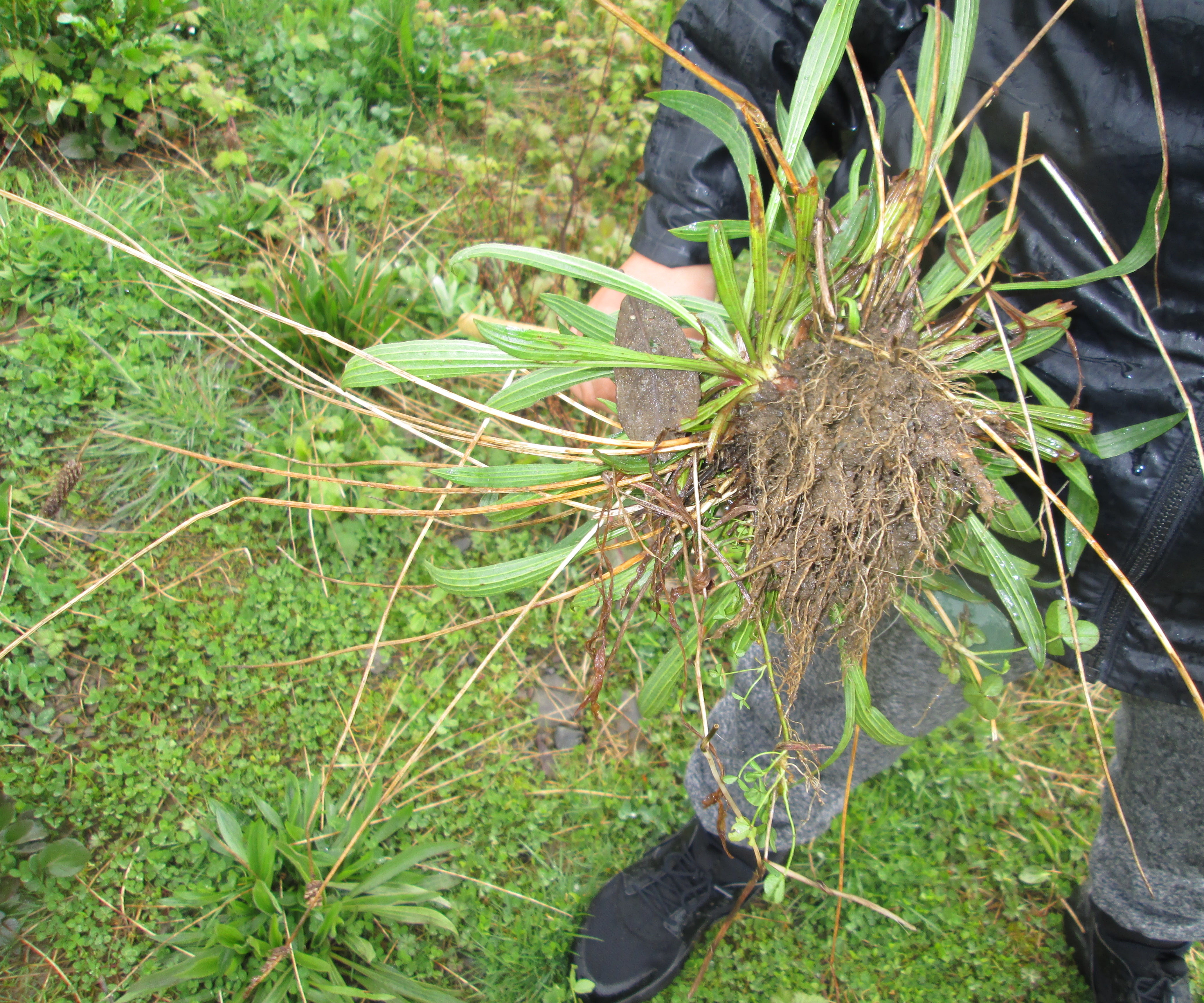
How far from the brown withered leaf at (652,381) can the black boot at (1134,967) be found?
1.74m

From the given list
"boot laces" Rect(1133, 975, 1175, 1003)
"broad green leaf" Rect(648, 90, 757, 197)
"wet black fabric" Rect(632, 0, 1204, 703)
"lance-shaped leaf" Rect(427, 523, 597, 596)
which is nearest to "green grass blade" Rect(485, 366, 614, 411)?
"lance-shaped leaf" Rect(427, 523, 597, 596)

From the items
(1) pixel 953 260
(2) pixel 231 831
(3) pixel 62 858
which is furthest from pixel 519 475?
(3) pixel 62 858

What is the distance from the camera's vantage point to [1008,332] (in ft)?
3.39

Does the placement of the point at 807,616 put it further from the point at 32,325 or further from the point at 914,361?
the point at 32,325

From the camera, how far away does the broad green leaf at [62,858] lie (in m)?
1.65

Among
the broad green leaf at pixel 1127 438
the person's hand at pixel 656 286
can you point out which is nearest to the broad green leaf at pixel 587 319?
the person's hand at pixel 656 286

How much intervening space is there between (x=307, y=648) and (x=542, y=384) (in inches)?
51.9

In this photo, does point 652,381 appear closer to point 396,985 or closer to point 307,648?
point 307,648

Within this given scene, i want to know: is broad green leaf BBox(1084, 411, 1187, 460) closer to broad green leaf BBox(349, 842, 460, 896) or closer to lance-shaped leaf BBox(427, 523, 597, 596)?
lance-shaped leaf BBox(427, 523, 597, 596)

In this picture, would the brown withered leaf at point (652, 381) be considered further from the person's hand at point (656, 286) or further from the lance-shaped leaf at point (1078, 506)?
the lance-shaped leaf at point (1078, 506)

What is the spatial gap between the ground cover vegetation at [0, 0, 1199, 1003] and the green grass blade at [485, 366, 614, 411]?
0.48m

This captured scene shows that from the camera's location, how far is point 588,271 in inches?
39.1

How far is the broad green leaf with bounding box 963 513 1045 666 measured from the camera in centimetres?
104

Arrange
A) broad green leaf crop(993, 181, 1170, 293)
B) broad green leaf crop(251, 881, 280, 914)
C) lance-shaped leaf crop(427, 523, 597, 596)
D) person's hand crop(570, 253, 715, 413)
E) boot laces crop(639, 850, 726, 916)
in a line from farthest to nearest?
boot laces crop(639, 850, 726, 916) → broad green leaf crop(251, 881, 280, 914) → person's hand crop(570, 253, 715, 413) → lance-shaped leaf crop(427, 523, 597, 596) → broad green leaf crop(993, 181, 1170, 293)
